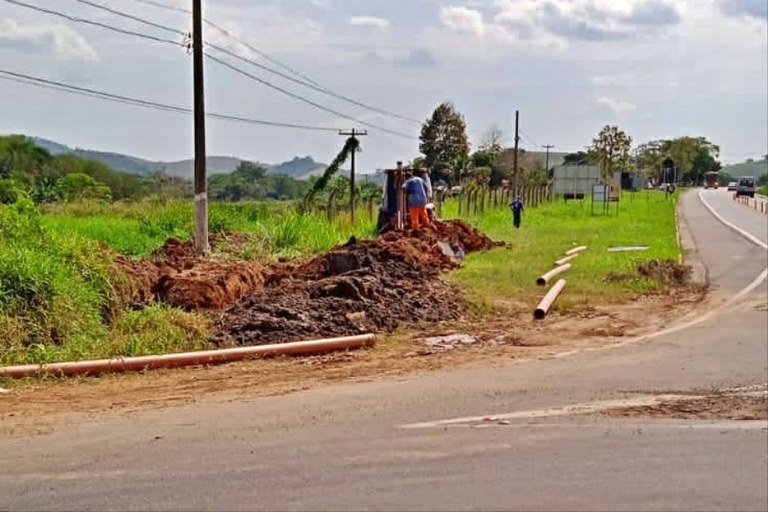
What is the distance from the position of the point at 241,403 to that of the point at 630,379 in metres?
4.03

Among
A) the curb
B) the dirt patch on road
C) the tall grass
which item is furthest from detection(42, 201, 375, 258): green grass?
the dirt patch on road

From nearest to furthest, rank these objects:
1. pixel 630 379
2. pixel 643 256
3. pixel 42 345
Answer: pixel 630 379 < pixel 42 345 < pixel 643 256

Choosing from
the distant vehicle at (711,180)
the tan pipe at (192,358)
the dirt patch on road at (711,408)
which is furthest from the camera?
the distant vehicle at (711,180)

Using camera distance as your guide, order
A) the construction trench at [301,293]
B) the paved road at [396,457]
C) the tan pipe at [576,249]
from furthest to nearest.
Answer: the tan pipe at [576,249] → the construction trench at [301,293] → the paved road at [396,457]

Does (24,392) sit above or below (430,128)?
below

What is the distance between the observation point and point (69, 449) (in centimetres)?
726

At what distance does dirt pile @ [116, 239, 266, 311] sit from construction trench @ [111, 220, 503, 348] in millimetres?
15

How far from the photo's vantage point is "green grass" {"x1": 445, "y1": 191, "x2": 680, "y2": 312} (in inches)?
680

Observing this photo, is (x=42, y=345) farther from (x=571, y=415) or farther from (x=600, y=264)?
(x=600, y=264)

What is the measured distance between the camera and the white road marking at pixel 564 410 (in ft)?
26.6

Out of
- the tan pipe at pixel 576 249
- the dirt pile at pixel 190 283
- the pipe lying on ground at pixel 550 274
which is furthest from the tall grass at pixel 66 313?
the tan pipe at pixel 576 249

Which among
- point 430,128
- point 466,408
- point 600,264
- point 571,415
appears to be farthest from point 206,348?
point 430,128

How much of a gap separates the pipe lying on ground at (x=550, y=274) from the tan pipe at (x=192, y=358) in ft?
22.4

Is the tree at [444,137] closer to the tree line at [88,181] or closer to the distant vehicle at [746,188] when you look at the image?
the tree line at [88,181]
